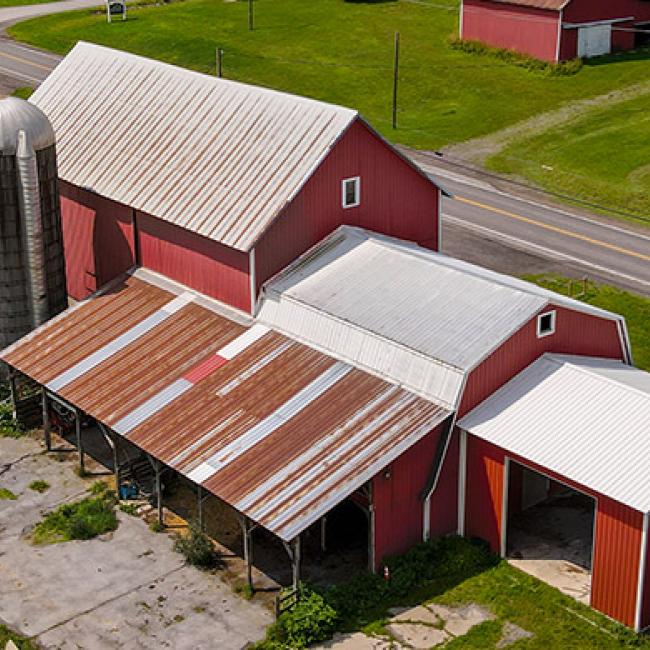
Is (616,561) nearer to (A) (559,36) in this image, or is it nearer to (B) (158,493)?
(B) (158,493)

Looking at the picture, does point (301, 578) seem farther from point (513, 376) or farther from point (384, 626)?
point (513, 376)

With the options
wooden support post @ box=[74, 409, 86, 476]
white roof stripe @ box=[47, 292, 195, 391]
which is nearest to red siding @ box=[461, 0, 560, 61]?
white roof stripe @ box=[47, 292, 195, 391]

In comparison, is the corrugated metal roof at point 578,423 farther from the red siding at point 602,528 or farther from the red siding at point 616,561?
the red siding at point 616,561

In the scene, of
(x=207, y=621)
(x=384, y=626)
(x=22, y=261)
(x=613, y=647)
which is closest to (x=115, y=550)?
(x=207, y=621)

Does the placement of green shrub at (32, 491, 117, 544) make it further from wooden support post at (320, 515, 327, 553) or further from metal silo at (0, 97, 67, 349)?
metal silo at (0, 97, 67, 349)

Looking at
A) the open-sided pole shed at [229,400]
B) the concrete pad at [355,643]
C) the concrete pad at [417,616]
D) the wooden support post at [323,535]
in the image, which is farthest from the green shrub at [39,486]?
the concrete pad at [417,616]

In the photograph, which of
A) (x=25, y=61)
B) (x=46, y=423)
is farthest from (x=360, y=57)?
(x=46, y=423)
